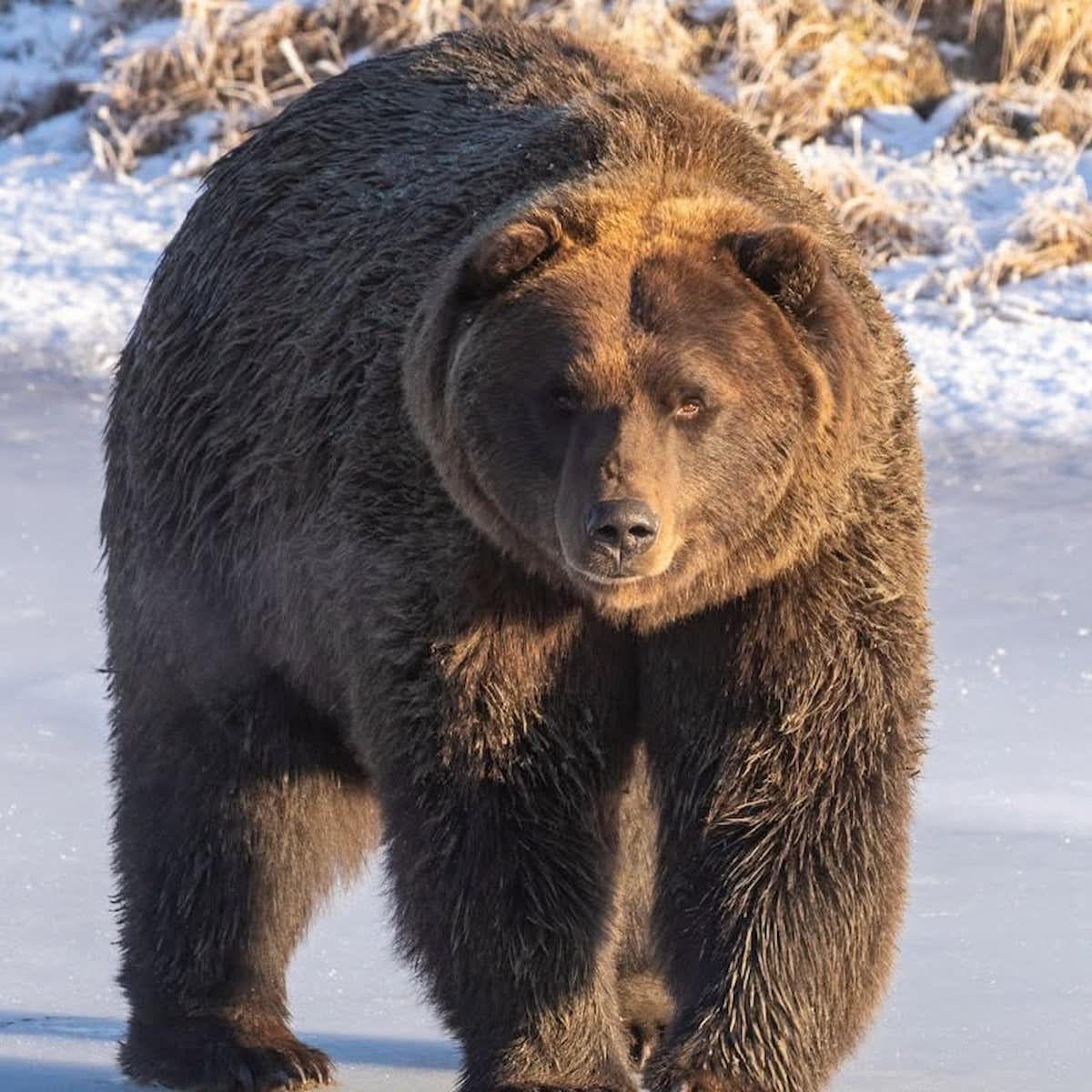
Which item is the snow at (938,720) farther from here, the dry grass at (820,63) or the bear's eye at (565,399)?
the bear's eye at (565,399)

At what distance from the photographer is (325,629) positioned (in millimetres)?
5344

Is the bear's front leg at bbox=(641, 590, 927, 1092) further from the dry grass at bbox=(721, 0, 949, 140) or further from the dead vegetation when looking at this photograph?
the dry grass at bbox=(721, 0, 949, 140)

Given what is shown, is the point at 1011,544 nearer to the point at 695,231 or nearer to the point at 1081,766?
Result: the point at 1081,766

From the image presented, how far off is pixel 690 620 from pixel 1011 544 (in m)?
4.20

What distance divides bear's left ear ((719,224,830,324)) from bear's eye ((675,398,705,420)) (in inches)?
11.6

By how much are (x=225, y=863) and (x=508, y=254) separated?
1855 mm

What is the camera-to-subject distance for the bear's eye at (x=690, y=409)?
4668 millimetres

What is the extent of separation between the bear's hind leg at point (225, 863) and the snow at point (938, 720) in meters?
0.18

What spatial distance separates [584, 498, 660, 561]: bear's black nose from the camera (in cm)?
440

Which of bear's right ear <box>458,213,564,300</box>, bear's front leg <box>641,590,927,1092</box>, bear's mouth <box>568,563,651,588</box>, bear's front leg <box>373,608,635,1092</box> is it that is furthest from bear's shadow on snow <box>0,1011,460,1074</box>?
bear's right ear <box>458,213,564,300</box>

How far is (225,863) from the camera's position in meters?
5.84

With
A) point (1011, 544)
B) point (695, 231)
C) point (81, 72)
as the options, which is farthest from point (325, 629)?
point (81, 72)

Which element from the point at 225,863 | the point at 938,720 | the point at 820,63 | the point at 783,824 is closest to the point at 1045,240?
the point at 820,63

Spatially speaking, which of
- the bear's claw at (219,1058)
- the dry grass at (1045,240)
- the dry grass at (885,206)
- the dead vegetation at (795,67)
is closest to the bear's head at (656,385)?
the bear's claw at (219,1058)
